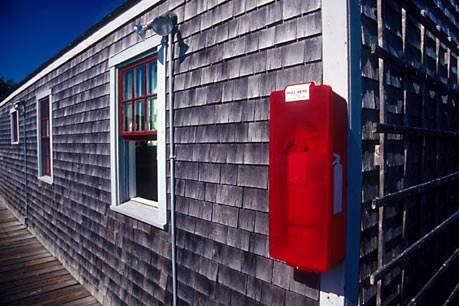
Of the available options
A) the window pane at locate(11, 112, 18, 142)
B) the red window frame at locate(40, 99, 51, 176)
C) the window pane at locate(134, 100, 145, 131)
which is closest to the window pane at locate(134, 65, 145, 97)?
the window pane at locate(134, 100, 145, 131)

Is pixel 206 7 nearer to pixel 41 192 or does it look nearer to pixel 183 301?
pixel 183 301

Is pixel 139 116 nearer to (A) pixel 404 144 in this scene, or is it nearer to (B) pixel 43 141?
(A) pixel 404 144

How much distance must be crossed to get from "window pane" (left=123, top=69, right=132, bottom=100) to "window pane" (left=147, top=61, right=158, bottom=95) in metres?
0.41

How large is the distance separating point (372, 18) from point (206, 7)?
1345 mm

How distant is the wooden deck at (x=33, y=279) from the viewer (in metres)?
4.07

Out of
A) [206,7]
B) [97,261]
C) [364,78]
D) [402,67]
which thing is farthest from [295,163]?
[97,261]

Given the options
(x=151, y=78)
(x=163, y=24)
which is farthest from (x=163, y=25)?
(x=151, y=78)

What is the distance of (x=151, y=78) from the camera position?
3354mm

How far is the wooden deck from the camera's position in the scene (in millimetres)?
4066

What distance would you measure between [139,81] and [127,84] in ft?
0.87

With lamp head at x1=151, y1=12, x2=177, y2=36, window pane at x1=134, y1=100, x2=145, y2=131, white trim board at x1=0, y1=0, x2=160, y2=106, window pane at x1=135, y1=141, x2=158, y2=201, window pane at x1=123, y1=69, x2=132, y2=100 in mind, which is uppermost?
white trim board at x1=0, y1=0, x2=160, y2=106

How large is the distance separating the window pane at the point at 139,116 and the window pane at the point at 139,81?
0.36 ft

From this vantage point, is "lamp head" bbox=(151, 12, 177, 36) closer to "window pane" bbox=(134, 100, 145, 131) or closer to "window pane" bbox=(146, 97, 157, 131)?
"window pane" bbox=(146, 97, 157, 131)

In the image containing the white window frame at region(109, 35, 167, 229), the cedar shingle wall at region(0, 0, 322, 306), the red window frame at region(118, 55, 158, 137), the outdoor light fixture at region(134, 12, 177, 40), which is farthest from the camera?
the red window frame at region(118, 55, 158, 137)
